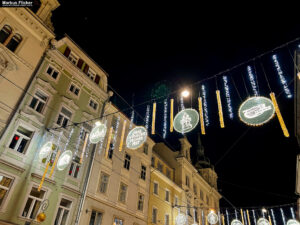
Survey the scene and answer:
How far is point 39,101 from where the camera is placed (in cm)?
1540

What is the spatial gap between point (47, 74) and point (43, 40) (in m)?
2.72

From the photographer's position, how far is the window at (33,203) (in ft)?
41.6

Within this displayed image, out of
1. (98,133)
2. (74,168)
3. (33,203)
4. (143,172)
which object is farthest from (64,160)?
(143,172)

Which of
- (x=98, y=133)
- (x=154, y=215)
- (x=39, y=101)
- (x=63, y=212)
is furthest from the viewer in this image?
(x=154, y=215)

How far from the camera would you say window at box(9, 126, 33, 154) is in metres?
13.3

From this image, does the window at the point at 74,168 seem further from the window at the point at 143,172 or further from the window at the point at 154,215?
the window at the point at 154,215

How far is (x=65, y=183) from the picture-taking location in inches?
591

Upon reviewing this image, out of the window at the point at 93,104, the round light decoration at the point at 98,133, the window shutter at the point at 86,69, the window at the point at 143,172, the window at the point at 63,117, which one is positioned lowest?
the round light decoration at the point at 98,133

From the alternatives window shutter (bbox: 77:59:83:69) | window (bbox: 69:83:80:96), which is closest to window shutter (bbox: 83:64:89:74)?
window shutter (bbox: 77:59:83:69)

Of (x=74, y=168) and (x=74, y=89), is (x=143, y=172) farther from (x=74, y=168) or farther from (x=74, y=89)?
(x=74, y=89)

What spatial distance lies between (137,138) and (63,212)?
7.67m

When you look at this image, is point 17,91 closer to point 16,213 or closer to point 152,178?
point 16,213

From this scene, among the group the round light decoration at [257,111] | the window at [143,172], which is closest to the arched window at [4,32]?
the round light decoration at [257,111]

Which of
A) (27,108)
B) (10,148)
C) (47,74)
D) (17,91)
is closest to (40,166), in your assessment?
(10,148)
